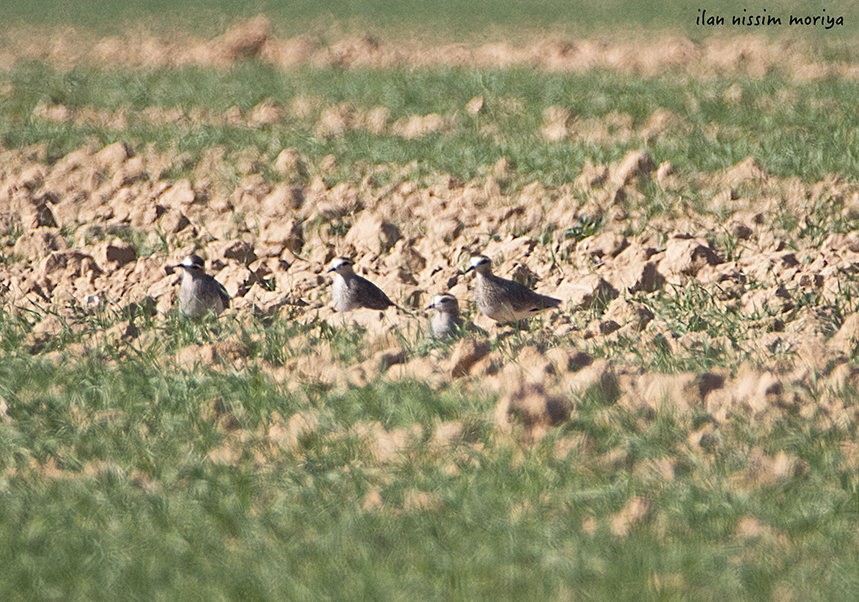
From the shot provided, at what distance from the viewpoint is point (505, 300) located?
6.64 meters

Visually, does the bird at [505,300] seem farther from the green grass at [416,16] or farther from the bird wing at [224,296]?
the green grass at [416,16]

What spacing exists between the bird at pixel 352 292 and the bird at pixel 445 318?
24.6 inches

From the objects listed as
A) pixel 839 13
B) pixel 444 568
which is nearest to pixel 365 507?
Answer: pixel 444 568

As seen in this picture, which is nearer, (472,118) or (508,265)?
(508,265)

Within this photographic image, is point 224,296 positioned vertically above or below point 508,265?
above

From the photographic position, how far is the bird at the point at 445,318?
6.20 metres

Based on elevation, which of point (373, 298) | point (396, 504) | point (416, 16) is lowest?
point (373, 298)

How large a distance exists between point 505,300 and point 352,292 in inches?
43.8

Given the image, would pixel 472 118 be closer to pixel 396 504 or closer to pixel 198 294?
pixel 198 294

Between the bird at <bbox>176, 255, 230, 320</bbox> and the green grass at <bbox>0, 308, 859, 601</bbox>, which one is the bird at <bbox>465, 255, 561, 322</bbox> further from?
the bird at <bbox>176, 255, 230, 320</bbox>

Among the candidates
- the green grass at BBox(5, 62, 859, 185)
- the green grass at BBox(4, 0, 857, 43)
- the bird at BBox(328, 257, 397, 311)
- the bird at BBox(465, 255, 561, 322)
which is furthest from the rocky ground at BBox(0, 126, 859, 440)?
the green grass at BBox(4, 0, 857, 43)

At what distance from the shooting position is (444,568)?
146 inches

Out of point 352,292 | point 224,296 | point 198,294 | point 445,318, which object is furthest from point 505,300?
point 198,294

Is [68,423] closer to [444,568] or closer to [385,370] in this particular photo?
[385,370]
